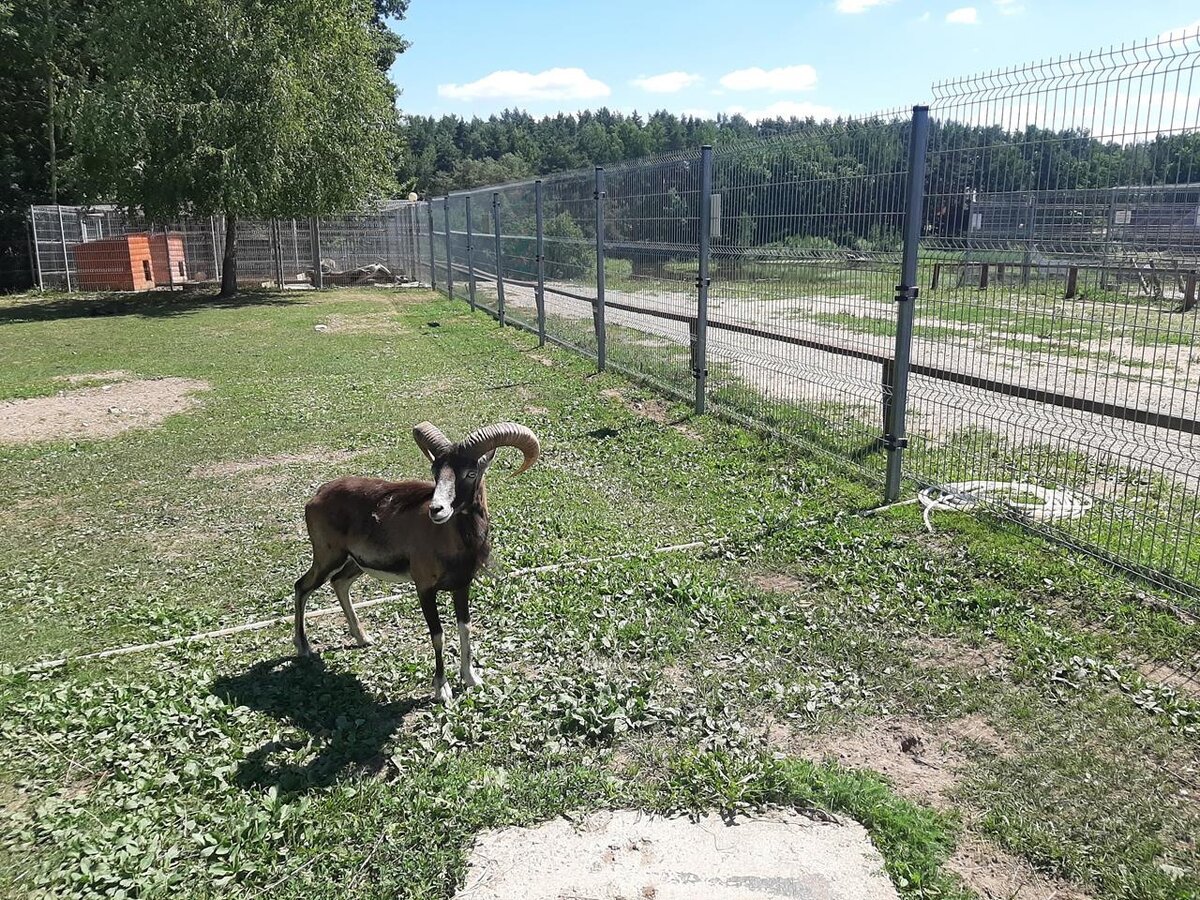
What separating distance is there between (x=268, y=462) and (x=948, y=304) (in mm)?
6111

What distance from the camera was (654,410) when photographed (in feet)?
32.8

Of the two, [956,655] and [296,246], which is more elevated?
[296,246]

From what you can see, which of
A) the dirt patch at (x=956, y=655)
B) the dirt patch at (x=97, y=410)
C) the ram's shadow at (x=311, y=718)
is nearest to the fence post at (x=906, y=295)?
the dirt patch at (x=956, y=655)

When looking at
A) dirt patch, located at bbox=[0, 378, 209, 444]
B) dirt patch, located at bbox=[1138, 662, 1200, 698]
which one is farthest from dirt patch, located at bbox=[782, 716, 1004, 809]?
dirt patch, located at bbox=[0, 378, 209, 444]

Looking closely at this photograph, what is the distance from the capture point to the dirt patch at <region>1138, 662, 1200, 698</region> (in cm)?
391

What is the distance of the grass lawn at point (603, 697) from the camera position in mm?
3125

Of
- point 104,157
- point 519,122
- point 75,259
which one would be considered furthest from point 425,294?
point 519,122

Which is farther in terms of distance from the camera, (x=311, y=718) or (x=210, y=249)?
(x=210, y=249)

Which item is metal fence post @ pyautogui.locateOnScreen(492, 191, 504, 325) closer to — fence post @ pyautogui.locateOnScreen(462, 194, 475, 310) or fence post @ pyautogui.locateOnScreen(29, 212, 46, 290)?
fence post @ pyautogui.locateOnScreen(462, 194, 475, 310)

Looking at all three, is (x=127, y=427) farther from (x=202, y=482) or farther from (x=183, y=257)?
(x=183, y=257)

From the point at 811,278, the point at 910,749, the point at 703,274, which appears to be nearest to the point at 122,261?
the point at 703,274

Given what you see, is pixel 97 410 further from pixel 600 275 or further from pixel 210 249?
pixel 210 249

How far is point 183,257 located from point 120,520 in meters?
26.7

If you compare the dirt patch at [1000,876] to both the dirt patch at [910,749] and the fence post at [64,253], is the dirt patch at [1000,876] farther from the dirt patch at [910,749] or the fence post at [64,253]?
the fence post at [64,253]
